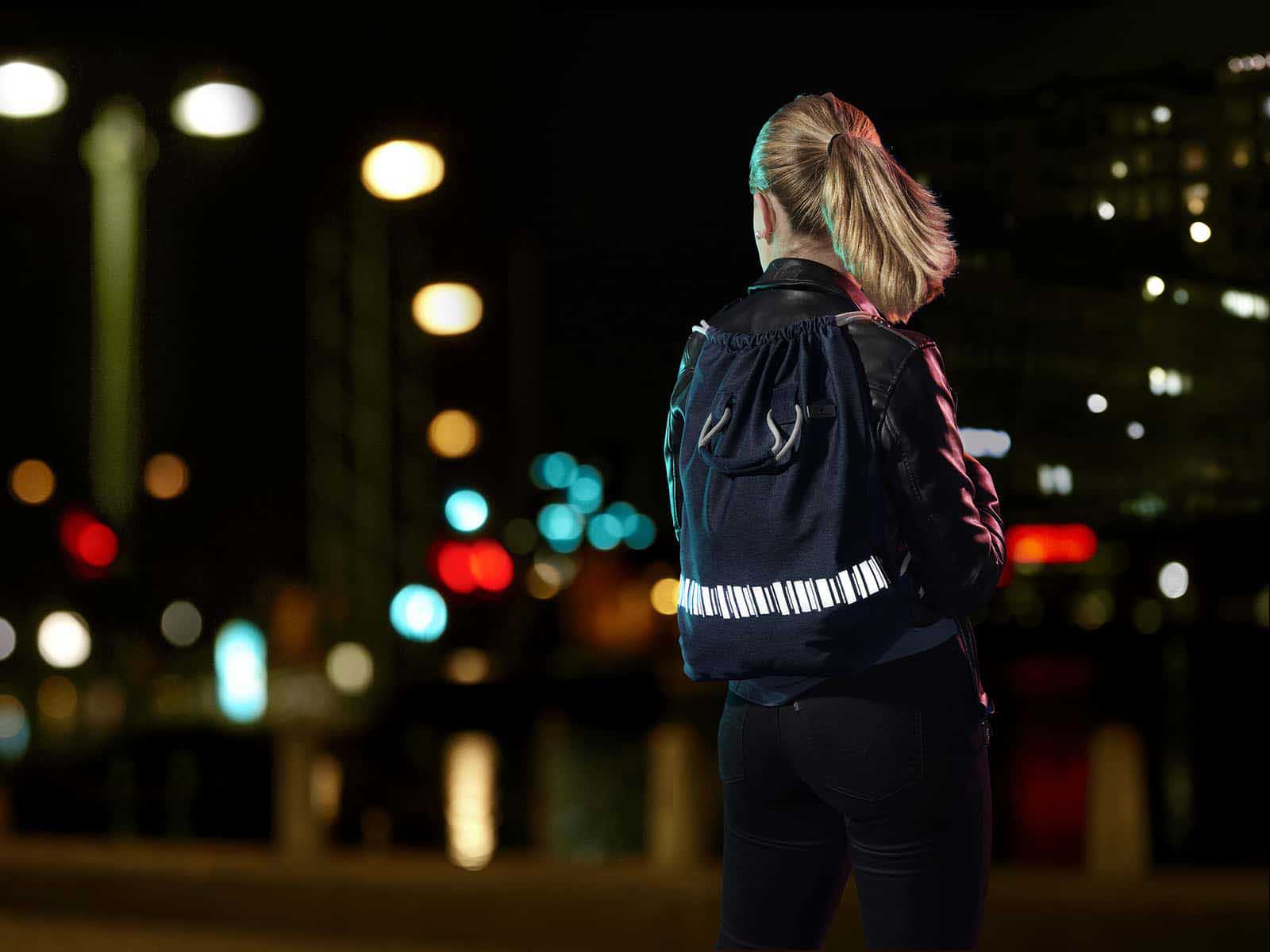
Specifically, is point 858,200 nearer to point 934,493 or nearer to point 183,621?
point 934,493

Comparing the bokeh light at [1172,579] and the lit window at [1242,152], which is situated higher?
the lit window at [1242,152]

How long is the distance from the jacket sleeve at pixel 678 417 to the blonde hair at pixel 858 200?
0.30m

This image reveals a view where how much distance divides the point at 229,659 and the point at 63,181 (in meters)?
5.10

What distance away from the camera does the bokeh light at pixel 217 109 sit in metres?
9.55

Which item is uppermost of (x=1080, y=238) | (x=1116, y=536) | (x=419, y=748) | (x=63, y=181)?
(x=63, y=181)

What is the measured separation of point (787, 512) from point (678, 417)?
Result: 14.2 inches

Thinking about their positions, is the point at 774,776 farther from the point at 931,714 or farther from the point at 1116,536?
the point at 1116,536

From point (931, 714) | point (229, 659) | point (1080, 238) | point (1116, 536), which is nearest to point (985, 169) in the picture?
point (1080, 238)

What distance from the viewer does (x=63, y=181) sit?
13.0m

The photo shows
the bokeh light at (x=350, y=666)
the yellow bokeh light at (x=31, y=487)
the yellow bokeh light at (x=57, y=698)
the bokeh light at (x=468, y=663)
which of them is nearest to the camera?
the bokeh light at (x=350, y=666)

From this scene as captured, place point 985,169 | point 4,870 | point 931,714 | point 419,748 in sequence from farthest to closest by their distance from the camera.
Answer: point 419,748 < point 4,870 < point 985,169 < point 931,714

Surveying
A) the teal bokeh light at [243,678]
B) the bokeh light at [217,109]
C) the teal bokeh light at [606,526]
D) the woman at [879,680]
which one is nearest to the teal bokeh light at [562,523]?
the teal bokeh light at [606,526]

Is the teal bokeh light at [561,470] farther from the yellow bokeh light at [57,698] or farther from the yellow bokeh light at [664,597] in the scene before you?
the yellow bokeh light at [57,698]

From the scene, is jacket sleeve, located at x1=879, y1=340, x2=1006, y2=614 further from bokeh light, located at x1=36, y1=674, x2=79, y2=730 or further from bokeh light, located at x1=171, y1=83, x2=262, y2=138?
→ bokeh light, located at x1=36, y1=674, x2=79, y2=730
